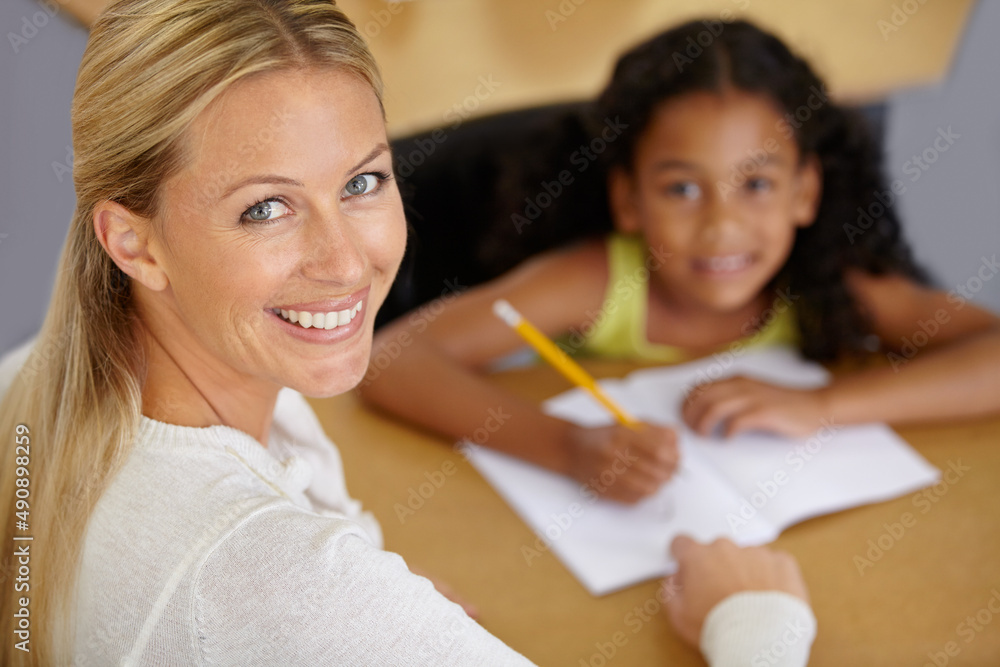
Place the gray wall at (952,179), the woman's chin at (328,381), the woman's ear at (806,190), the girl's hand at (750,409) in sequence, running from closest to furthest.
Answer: the woman's chin at (328,381)
the girl's hand at (750,409)
the woman's ear at (806,190)
the gray wall at (952,179)

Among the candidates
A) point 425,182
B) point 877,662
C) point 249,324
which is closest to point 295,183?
point 249,324

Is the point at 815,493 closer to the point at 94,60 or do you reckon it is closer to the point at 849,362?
the point at 849,362

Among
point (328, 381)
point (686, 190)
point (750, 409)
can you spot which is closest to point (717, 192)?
point (686, 190)

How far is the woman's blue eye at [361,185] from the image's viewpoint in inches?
25.7

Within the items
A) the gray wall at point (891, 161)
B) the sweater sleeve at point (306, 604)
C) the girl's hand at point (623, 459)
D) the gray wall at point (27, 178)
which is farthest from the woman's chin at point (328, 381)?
the gray wall at point (27, 178)

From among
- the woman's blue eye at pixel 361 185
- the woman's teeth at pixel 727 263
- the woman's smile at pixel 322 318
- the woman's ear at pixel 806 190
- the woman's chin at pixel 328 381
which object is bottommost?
the woman's teeth at pixel 727 263

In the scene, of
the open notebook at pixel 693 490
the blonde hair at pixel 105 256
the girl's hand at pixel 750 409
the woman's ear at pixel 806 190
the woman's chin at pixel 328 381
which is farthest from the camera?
the woman's ear at pixel 806 190

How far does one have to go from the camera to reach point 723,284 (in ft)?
4.31

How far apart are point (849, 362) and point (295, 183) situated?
0.88 m

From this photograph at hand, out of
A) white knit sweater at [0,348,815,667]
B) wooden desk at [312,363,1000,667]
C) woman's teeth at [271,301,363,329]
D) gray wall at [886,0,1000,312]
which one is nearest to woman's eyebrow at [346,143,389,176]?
woman's teeth at [271,301,363,329]

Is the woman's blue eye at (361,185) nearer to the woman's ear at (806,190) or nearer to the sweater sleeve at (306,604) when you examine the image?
the sweater sleeve at (306,604)

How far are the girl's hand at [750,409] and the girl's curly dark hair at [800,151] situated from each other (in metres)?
0.16

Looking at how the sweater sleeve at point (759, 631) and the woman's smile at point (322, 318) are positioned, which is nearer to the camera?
the woman's smile at point (322, 318)

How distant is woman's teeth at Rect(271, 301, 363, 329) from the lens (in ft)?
2.18
